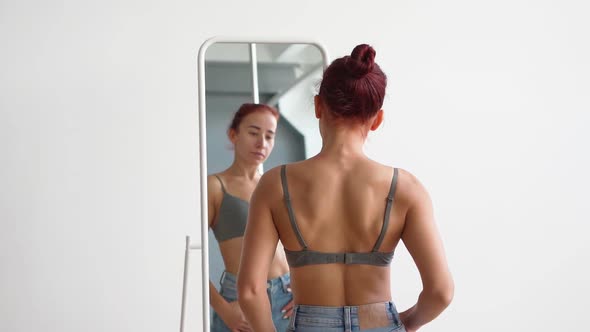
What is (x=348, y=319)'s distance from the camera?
7.20ft

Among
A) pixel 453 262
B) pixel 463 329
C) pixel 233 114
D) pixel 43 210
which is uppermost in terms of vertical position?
pixel 233 114

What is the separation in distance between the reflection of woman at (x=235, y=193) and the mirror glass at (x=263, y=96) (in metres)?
0.03

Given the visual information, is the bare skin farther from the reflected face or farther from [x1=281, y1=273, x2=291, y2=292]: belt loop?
the reflected face

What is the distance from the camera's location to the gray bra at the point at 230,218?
3209 mm

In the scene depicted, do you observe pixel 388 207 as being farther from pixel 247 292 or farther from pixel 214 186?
pixel 214 186

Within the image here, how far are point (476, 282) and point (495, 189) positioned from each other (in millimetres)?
487

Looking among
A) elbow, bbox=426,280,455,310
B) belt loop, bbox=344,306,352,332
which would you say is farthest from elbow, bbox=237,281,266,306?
elbow, bbox=426,280,455,310

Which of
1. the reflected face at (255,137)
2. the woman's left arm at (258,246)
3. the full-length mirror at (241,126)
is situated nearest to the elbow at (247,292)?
the woman's left arm at (258,246)

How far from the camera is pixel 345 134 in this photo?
224cm

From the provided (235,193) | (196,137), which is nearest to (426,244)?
(235,193)

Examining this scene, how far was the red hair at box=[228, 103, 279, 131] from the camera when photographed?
327 cm

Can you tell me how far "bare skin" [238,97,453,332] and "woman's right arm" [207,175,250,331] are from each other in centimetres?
91

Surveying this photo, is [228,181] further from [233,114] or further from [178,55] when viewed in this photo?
[178,55]

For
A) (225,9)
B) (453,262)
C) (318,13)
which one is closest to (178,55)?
(225,9)
